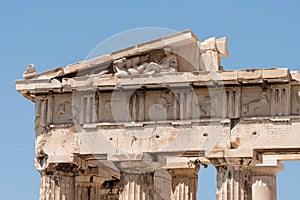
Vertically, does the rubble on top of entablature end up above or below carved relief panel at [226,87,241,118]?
above

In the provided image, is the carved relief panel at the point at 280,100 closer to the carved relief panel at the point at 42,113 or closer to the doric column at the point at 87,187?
the carved relief panel at the point at 42,113

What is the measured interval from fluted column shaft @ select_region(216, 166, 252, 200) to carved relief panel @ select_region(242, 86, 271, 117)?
66.6 inches

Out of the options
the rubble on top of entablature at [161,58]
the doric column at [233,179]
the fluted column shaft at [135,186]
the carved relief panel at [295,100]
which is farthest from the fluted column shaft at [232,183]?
the rubble on top of entablature at [161,58]

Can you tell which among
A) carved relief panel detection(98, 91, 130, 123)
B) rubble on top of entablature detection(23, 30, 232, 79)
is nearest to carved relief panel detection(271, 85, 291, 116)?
rubble on top of entablature detection(23, 30, 232, 79)

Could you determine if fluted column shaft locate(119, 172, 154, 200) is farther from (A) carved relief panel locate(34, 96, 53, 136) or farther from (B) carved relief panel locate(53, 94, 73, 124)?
(A) carved relief panel locate(34, 96, 53, 136)

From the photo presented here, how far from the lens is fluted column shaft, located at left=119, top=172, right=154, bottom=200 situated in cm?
3133

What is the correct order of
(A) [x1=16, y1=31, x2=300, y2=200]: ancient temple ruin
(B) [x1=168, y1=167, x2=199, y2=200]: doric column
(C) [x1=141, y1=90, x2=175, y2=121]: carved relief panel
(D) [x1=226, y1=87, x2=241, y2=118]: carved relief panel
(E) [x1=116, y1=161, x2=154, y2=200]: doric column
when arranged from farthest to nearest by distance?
(B) [x1=168, y1=167, x2=199, y2=200]: doric column → (E) [x1=116, y1=161, x2=154, y2=200]: doric column → (C) [x1=141, y1=90, x2=175, y2=121]: carved relief panel → (D) [x1=226, y1=87, x2=241, y2=118]: carved relief panel → (A) [x1=16, y1=31, x2=300, y2=200]: ancient temple ruin

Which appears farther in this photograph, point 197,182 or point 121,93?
point 197,182

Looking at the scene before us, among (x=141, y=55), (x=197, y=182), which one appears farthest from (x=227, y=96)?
(x=197, y=182)

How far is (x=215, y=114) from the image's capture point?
100ft

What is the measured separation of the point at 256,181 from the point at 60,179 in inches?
288

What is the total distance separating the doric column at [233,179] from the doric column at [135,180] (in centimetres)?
230

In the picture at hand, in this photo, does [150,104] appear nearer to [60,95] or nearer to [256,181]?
[60,95]

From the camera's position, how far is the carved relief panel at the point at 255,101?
3023 cm
